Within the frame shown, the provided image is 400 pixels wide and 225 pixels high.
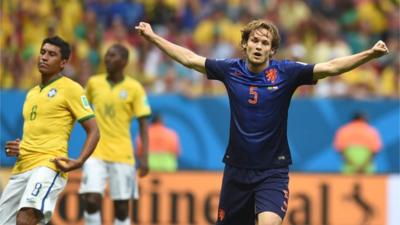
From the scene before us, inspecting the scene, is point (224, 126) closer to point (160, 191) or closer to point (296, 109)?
point (296, 109)

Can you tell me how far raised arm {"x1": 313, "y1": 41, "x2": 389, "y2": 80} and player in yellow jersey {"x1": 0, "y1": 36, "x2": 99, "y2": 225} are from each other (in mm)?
2208

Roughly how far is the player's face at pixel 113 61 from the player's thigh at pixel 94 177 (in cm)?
111

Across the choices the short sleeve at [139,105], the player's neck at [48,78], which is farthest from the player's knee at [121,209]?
the player's neck at [48,78]

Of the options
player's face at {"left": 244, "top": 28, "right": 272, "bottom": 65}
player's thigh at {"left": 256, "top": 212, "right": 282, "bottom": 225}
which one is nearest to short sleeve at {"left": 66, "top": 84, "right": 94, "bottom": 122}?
player's face at {"left": 244, "top": 28, "right": 272, "bottom": 65}

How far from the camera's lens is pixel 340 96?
1822 cm

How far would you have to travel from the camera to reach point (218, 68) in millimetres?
9328

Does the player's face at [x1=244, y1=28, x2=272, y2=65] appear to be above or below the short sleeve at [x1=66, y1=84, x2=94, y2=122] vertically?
above

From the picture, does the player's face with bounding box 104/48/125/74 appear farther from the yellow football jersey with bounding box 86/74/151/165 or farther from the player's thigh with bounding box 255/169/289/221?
the player's thigh with bounding box 255/169/289/221

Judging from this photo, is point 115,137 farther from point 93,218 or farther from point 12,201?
point 12,201

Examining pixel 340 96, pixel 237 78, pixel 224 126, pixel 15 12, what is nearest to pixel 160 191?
pixel 224 126

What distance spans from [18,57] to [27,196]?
9.68m

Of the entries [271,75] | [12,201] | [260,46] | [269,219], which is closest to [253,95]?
[271,75]

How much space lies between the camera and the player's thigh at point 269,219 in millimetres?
8828

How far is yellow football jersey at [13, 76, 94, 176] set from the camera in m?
9.69
